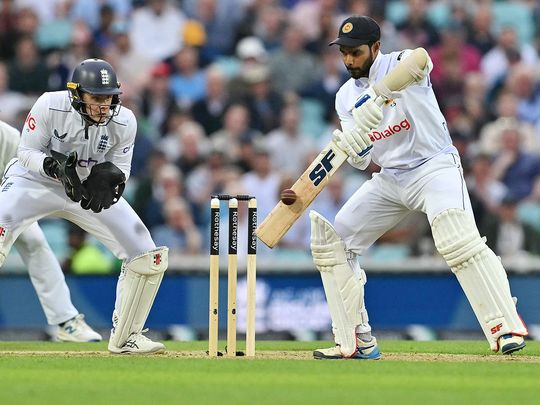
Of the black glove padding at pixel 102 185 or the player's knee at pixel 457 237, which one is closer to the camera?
the player's knee at pixel 457 237

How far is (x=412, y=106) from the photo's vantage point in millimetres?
8625

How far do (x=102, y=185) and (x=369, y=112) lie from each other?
1921 millimetres

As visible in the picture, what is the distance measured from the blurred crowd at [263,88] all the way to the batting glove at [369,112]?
513 centimetres

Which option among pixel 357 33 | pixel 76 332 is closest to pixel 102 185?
pixel 357 33

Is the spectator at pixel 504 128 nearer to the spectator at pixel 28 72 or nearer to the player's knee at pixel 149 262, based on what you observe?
the spectator at pixel 28 72

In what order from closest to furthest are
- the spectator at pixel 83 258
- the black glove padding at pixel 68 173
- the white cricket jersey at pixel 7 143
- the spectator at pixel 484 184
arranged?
the black glove padding at pixel 68 173
the white cricket jersey at pixel 7 143
the spectator at pixel 83 258
the spectator at pixel 484 184

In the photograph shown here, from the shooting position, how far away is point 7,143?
10.7 m

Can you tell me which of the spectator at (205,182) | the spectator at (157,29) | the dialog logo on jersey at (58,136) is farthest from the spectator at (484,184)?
the dialog logo on jersey at (58,136)

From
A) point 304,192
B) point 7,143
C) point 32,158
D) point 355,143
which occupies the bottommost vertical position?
point 304,192

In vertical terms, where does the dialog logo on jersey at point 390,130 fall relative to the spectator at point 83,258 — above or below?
below

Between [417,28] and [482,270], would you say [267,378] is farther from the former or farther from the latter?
[417,28]

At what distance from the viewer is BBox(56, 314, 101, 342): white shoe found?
10914mm

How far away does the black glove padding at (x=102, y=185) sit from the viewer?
8.88 metres

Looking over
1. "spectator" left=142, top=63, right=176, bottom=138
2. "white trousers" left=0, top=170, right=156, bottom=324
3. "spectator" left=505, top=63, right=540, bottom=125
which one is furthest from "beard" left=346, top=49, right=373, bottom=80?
"spectator" left=505, top=63, right=540, bottom=125
